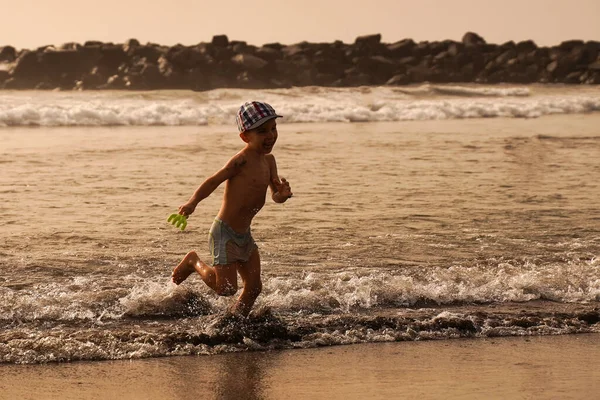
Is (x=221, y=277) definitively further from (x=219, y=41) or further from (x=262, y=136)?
(x=219, y=41)

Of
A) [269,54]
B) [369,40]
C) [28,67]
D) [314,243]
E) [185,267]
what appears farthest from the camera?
[369,40]

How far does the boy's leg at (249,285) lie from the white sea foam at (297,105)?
14928 mm

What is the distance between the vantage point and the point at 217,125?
20.9 metres

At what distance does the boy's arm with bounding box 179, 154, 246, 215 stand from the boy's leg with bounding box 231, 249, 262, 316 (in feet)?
1.41

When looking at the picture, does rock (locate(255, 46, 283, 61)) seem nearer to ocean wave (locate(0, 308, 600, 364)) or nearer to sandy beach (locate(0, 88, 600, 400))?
sandy beach (locate(0, 88, 600, 400))

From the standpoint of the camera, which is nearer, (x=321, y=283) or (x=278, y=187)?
(x=278, y=187)

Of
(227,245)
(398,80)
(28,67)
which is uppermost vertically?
(227,245)

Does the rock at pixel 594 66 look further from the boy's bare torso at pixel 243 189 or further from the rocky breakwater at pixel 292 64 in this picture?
the boy's bare torso at pixel 243 189

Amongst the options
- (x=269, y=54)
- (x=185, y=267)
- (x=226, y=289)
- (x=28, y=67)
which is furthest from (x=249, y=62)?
(x=226, y=289)

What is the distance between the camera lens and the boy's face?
19.1ft

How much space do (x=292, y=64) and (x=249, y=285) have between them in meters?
31.5

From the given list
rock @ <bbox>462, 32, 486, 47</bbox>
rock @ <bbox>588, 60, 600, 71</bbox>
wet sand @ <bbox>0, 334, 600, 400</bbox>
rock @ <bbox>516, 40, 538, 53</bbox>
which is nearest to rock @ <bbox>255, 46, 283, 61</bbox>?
rock @ <bbox>462, 32, 486, 47</bbox>

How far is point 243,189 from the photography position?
5.88m

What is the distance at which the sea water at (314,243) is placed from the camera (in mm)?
5855
